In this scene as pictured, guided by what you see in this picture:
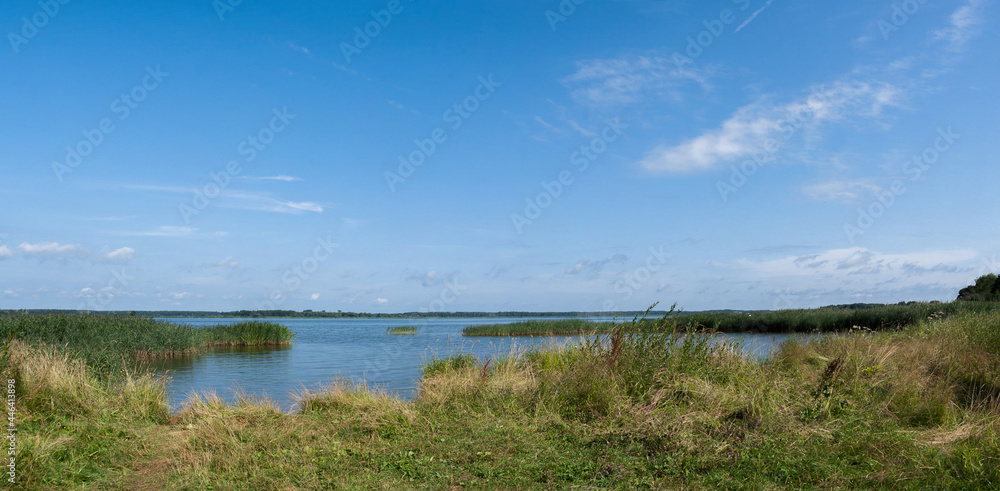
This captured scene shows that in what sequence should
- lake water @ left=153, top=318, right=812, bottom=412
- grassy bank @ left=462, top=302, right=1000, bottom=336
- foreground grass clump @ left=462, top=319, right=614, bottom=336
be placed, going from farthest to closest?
foreground grass clump @ left=462, top=319, right=614, bottom=336, grassy bank @ left=462, top=302, right=1000, bottom=336, lake water @ left=153, top=318, right=812, bottom=412

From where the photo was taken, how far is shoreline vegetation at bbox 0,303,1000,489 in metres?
5.31

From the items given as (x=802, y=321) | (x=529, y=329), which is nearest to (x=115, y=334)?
(x=529, y=329)

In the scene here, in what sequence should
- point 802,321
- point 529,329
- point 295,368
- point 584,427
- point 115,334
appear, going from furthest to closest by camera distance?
point 529,329 < point 802,321 < point 115,334 < point 295,368 < point 584,427

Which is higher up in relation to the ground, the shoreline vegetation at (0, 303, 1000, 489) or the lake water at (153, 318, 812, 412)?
the shoreline vegetation at (0, 303, 1000, 489)

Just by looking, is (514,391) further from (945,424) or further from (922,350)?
(922,350)

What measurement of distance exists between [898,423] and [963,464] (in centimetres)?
187

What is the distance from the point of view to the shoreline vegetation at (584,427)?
5312mm

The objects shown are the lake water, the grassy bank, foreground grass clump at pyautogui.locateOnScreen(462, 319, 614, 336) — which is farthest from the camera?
foreground grass clump at pyautogui.locateOnScreen(462, 319, 614, 336)

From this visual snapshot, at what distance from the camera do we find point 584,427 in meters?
6.61

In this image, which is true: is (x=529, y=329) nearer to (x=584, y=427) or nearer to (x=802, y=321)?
(x=802, y=321)

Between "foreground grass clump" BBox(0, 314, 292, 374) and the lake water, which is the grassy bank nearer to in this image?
the lake water

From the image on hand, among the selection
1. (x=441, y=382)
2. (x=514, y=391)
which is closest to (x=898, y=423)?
(x=514, y=391)

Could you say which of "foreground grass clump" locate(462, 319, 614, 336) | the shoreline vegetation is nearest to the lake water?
the shoreline vegetation

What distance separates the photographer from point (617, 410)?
6.93 metres
